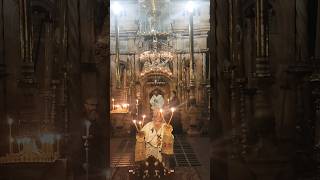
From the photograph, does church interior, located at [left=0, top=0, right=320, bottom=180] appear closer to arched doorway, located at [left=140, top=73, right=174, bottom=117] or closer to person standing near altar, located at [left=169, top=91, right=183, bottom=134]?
person standing near altar, located at [left=169, top=91, right=183, bottom=134]

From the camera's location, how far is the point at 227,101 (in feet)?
28.9

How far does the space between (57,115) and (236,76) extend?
12.0ft

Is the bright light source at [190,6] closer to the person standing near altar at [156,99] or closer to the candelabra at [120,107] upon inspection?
the person standing near altar at [156,99]

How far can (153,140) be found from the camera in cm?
1160

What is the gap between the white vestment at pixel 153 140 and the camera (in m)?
11.2

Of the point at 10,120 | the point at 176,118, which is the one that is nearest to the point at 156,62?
the point at 176,118

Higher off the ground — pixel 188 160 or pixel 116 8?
pixel 116 8

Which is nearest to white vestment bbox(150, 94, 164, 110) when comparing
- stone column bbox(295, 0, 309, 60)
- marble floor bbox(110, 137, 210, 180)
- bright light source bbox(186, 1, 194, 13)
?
marble floor bbox(110, 137, 210, 180)

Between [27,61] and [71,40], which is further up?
[71,40]

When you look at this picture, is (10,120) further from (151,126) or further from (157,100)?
(157,100)

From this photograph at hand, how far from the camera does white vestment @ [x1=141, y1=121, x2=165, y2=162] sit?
11164mm

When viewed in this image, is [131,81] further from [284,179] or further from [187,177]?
[284,179]

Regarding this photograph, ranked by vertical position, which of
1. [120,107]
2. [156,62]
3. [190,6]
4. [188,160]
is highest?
[190,6]

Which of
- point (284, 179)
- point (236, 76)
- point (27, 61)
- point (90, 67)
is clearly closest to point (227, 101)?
point (236, 76)
